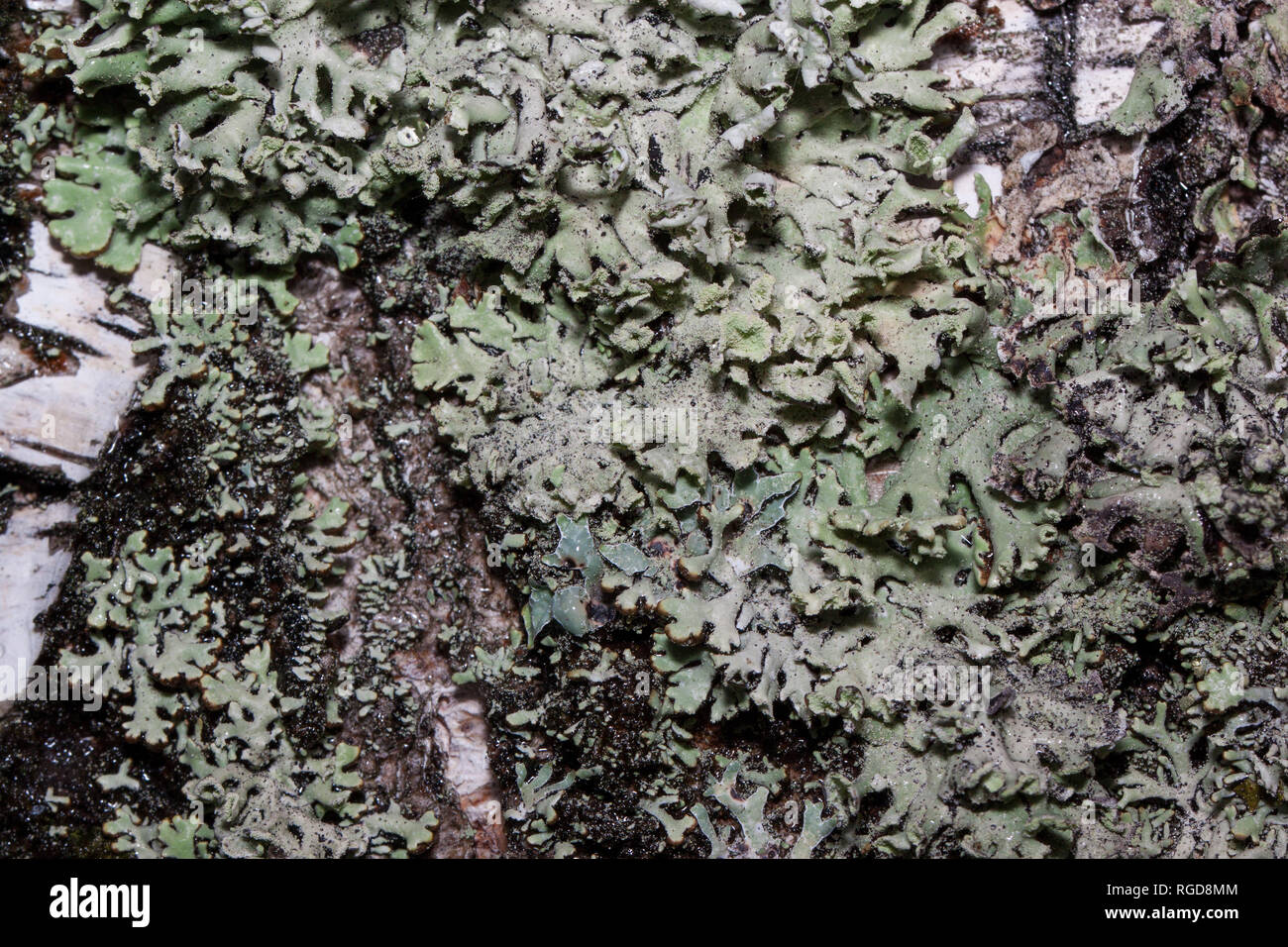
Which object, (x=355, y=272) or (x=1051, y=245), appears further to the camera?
(x=355, y=272)

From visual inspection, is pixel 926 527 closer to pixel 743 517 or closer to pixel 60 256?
pixel 743 517

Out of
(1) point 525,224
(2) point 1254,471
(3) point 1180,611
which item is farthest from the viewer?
(1) point 525,224

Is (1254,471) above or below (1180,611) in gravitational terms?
above

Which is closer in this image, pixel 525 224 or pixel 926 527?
pixel 926 527

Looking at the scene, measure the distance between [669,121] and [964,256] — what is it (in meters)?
1.00

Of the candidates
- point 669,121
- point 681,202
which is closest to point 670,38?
point 669,121

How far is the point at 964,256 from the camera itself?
10.1ft

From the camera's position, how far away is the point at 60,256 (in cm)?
344

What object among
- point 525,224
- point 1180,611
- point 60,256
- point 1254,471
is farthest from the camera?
point 60,256

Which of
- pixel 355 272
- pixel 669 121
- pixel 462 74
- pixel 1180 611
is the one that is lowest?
pixel 1180 611

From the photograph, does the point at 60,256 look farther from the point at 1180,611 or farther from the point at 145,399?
the point at 1180,611

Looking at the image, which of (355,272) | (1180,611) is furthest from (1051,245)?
(355,272)

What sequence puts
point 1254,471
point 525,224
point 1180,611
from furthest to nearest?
point 525,224, point 1180,611, point 1254,471

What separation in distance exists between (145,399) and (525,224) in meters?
1.42
